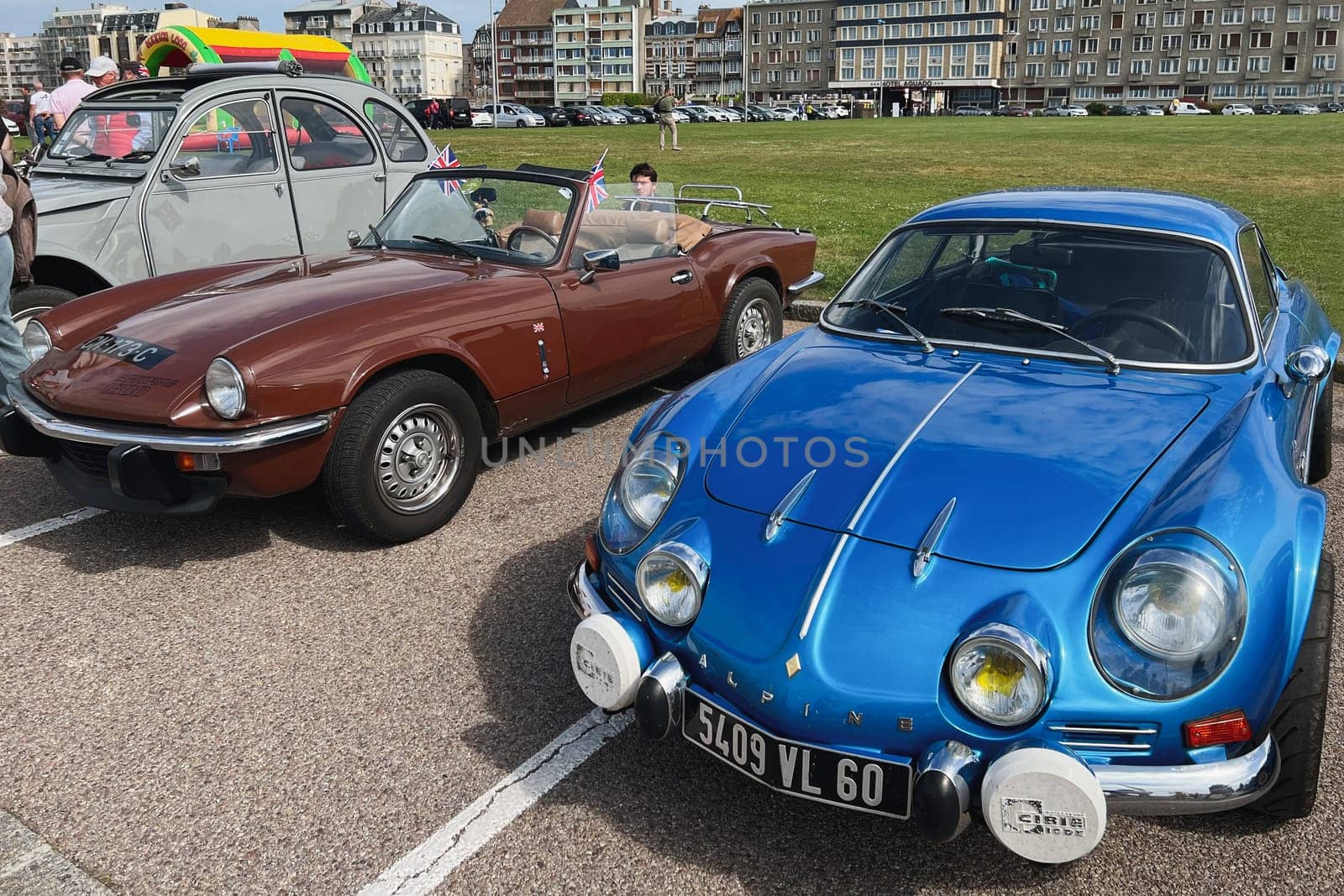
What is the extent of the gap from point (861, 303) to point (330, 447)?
6.85ft

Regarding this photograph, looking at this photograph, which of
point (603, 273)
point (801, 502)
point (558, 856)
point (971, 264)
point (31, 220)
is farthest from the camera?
point (31, 220)

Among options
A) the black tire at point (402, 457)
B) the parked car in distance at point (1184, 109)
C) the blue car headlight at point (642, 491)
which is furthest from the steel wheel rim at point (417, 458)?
the parked car in distance at point (1184, 109)

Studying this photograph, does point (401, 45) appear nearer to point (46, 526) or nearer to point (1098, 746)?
point (46, 526)

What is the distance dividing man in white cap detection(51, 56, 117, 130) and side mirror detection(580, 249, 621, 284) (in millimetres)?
7706

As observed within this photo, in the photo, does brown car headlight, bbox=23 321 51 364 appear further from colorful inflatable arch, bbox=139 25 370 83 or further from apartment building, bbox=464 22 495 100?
apartment building, bbox=464 22 495 100

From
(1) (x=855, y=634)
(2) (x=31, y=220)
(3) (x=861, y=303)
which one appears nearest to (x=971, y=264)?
(3) (x=861, y=303)

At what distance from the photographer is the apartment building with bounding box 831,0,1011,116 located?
366ft

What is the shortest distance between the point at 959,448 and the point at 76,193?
19.3 feet

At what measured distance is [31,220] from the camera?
5.68 meters

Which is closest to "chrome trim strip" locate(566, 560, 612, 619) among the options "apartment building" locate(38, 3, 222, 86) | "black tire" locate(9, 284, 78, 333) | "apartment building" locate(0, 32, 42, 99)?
"black tire" locate(9, 284, 78, 333)

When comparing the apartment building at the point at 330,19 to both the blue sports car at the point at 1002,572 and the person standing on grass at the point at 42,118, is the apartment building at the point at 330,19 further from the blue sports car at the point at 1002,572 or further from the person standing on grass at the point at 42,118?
the blue sports car at the point at 1002,572

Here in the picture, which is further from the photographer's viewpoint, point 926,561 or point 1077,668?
point 926,561

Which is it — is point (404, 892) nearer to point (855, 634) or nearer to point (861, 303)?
point (855, 634)

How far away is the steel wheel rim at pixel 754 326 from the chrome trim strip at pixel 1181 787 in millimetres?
4326
